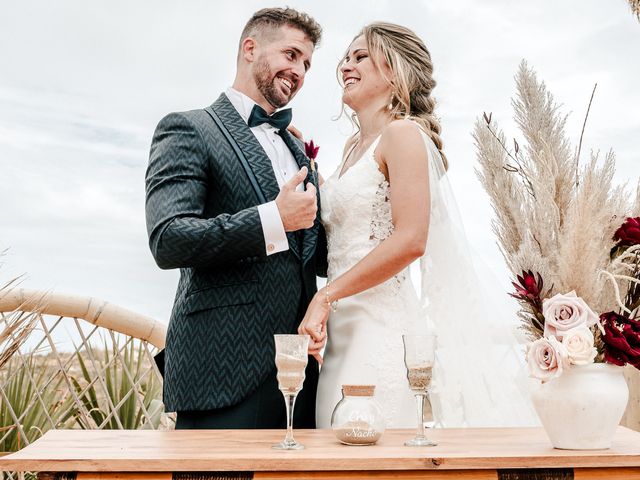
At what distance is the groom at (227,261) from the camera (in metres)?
2.05

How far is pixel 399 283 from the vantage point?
2363 mm

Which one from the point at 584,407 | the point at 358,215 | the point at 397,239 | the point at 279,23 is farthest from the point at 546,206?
the point at 279,23

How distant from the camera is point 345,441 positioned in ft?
5.20

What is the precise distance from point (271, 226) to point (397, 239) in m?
0.37

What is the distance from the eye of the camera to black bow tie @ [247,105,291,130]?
253 centimetres

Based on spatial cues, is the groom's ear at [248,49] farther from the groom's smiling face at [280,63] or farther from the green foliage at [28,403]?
the green foliage at [28,403]

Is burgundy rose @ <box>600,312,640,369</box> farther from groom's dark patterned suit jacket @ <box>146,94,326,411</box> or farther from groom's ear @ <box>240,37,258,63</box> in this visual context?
groom's ear @ <box>240,37,258,63</box>

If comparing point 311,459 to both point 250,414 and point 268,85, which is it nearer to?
point 250,414

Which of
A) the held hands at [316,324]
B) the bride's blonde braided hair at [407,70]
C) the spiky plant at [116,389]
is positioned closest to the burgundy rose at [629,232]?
the held hands at [316,324]

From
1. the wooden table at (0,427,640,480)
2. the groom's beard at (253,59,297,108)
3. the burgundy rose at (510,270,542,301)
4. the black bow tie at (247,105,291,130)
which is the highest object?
the groom's beard at (253,59,297,108)

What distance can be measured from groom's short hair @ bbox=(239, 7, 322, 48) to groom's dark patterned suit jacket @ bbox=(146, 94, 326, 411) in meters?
0.65

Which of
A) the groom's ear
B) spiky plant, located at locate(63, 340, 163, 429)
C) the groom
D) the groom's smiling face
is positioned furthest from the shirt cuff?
spiky plant, located at locate(63, 340, 163, 429)

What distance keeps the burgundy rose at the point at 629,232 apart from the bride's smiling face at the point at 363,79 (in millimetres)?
1168

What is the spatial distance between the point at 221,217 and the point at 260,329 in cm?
35
